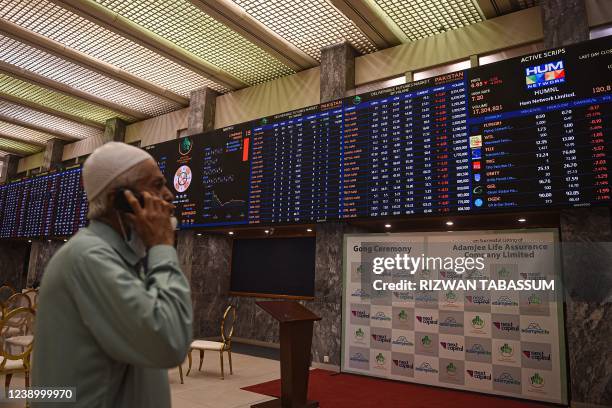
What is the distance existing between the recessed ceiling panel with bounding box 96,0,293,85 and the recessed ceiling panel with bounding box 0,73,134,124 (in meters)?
3.59

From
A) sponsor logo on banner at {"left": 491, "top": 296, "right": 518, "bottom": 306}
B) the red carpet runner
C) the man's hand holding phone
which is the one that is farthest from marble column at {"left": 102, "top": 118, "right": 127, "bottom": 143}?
the man's hand holding phone

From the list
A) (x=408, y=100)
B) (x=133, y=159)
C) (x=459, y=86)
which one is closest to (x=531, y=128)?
(x=459, y=86)

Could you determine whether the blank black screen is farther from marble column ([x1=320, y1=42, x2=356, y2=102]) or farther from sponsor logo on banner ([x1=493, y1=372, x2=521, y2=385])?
sponsor logo on banner ([x1=493, y1=372, x2=521, y2=385])

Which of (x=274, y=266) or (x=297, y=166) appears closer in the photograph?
(x=297, y=166)

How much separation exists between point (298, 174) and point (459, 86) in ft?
7.93

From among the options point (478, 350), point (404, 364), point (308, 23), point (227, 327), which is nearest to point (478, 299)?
point (478, 350)

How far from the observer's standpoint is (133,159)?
104cm

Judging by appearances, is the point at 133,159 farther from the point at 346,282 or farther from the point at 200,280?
the point at 200,280

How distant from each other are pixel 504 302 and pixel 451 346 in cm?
81

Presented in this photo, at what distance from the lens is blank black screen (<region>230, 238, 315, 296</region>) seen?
743cm

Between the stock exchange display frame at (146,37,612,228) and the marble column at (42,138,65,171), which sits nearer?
the stock exchange display frame at (146,37,612,228)

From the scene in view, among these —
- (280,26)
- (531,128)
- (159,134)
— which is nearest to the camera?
(531,128)

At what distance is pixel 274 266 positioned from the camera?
7.84 m

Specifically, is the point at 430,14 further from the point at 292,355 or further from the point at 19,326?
the point at 19,326
